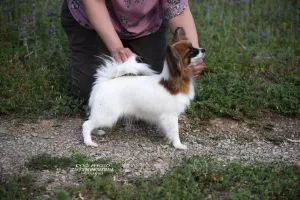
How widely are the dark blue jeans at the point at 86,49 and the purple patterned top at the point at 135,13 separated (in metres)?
0.09

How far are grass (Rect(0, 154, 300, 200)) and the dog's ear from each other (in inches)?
27.2

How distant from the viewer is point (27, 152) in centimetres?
351

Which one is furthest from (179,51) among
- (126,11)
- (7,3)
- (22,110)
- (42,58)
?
(7,3)

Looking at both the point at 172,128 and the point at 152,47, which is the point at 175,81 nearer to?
the point at 172,128

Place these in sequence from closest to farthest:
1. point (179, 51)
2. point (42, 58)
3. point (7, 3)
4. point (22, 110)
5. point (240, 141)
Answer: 1. point (179, 51)
2. point (240, 141)
3. point (22, 110)
4. point (42, 58)
5. point (7, 3)

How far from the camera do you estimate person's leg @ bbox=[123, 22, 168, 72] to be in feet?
15.0

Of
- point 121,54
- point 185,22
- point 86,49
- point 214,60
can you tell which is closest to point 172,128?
point 121,54

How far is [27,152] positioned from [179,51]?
1428mm

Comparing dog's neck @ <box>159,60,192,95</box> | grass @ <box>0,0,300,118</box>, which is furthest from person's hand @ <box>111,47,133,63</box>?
grass @ <box>0,0,300,118</box>

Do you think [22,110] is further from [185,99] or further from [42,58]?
[185,99]

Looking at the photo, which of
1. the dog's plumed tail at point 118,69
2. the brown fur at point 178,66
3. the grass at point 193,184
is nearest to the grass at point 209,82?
the grass at point 193,184

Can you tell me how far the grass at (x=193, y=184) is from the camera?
2910 mm

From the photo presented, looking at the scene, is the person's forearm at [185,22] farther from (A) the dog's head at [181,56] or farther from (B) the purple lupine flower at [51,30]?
(B) the purple lupine flower at [51,30]

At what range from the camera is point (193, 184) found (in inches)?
119
